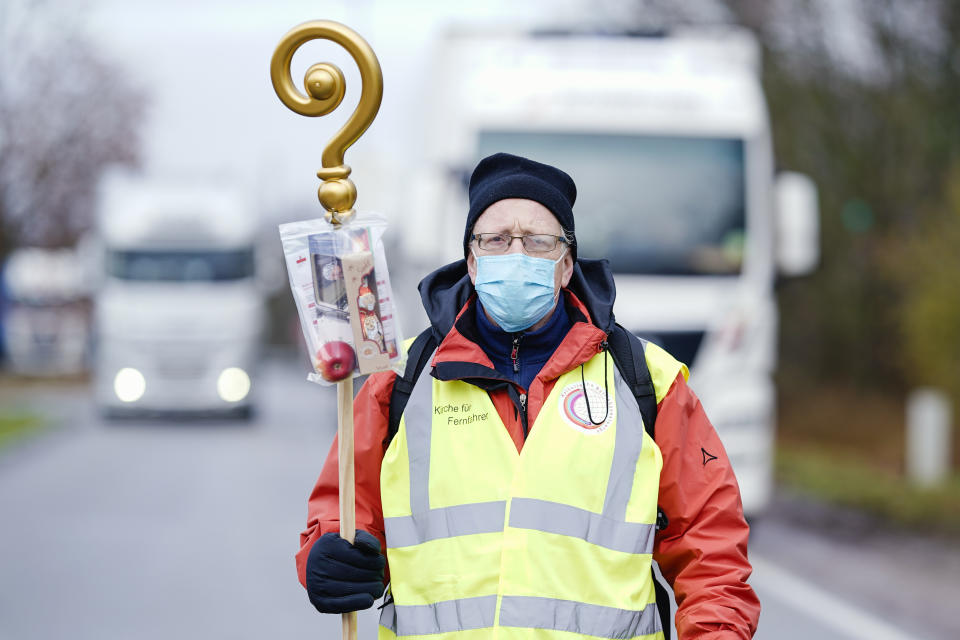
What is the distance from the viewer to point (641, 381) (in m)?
2.75

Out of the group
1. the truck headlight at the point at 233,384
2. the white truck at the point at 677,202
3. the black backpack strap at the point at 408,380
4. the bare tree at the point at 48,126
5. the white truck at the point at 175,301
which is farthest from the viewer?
the truck headlight at the point at 233,384

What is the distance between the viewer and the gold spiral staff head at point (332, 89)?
8.65 ft

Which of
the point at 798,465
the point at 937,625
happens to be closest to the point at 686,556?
the point at 937,625

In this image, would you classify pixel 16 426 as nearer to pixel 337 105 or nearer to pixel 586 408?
pixel 337 105

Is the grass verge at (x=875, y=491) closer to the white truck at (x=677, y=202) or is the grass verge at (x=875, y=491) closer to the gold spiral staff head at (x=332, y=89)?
the white truck at (x=677, y=202)

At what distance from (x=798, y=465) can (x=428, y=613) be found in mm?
11961

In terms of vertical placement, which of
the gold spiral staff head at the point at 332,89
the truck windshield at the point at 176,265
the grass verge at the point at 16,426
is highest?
the gold spiral staff head at the point at 332,89

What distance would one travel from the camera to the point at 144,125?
71.4 ft

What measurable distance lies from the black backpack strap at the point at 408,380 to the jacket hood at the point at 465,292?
0.17ft

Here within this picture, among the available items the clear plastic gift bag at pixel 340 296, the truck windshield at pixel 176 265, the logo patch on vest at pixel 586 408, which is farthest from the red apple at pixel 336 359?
the truck windshield at pixel 176 265

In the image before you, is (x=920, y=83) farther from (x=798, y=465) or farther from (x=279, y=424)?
(x=279, y=424)

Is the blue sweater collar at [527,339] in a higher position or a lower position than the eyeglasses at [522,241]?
lower

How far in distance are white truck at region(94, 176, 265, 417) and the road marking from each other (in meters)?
13.2

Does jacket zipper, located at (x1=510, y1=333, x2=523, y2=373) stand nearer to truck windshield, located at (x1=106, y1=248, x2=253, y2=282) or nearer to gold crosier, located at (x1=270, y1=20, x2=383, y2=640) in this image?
gold crosier, located at (x1=270, y1=20, x2=383, y2=640)
